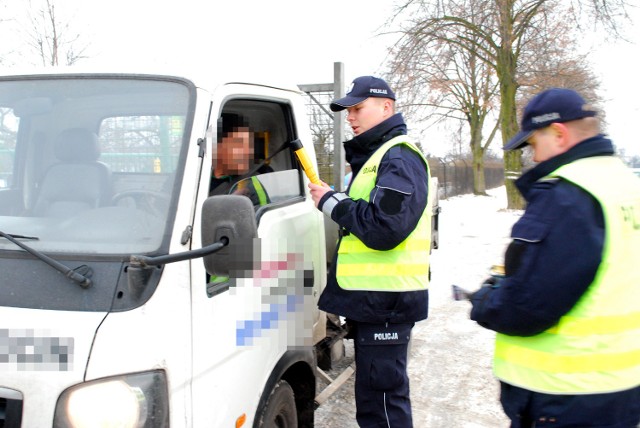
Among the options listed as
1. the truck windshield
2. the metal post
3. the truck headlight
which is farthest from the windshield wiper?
the metal post

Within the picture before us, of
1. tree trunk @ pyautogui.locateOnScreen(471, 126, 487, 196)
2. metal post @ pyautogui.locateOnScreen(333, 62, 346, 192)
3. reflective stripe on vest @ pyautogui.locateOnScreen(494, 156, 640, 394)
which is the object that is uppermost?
tree trunk @ pyautogui.locateOnScreen(471, 126, 487, 196)

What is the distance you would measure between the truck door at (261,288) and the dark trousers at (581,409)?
1.07 m

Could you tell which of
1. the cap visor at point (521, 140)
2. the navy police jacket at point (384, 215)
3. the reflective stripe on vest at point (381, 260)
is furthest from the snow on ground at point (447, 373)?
the cap visor at point (521, 140)

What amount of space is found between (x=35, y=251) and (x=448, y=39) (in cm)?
1745

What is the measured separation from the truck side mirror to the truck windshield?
195 millimetres

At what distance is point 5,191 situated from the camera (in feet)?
7.47

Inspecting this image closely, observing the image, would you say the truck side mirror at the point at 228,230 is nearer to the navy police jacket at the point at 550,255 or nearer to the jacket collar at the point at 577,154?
the navy police jacket at the point at 550,255

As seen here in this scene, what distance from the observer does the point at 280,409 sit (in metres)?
2.62

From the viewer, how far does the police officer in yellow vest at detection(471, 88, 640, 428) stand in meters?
1.80

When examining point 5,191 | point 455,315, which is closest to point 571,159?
point 5,191

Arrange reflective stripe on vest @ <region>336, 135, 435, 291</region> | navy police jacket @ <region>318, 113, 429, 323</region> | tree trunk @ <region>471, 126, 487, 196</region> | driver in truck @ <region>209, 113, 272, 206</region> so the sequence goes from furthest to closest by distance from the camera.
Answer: tree trunk @ <region>471, 126, 487, 196</region> < reflective stripe on vest @ <region>336, 135, 435, 291</region> < navy police jacket @ <region>318, 113, 429, 323</region> < driver in truck @ <region>209, 113, 272, 206</region>

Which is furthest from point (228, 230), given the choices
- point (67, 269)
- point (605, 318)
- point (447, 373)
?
point (447, 373)

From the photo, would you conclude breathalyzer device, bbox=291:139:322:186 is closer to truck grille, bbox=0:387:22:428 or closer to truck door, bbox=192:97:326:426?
truck door, bbox=192:97:326:426

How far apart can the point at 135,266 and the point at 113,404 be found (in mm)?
411
